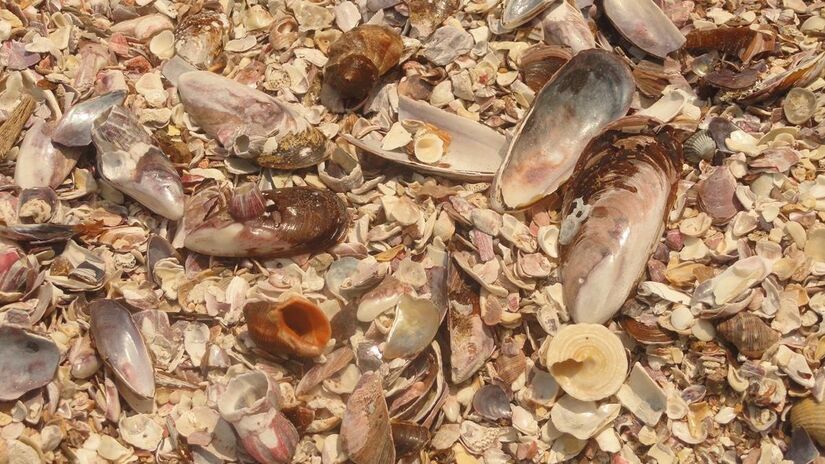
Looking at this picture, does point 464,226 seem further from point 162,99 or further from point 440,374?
point 162,99

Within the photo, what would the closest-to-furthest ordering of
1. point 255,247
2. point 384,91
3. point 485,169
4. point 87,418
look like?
point 87,418
point 255,247
point 485,169
point 384,91

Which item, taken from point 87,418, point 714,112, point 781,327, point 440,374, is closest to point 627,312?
Result: point 781,327

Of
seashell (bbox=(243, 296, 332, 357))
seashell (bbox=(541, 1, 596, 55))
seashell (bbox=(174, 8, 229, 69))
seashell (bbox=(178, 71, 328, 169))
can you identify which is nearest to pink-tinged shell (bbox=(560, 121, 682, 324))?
seashell (bbox=(541, 1, 596, 55))

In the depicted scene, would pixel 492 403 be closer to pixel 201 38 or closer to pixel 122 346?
pixel 122 346

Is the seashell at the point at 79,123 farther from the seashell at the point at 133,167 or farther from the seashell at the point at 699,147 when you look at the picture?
the seashell at the point at 699,147

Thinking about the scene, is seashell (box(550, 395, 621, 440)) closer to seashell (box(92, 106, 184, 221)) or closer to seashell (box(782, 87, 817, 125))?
seashell (box(782, 87, 817, 125))

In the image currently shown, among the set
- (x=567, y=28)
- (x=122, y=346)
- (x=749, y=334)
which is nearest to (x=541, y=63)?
(x=567, y=28)
